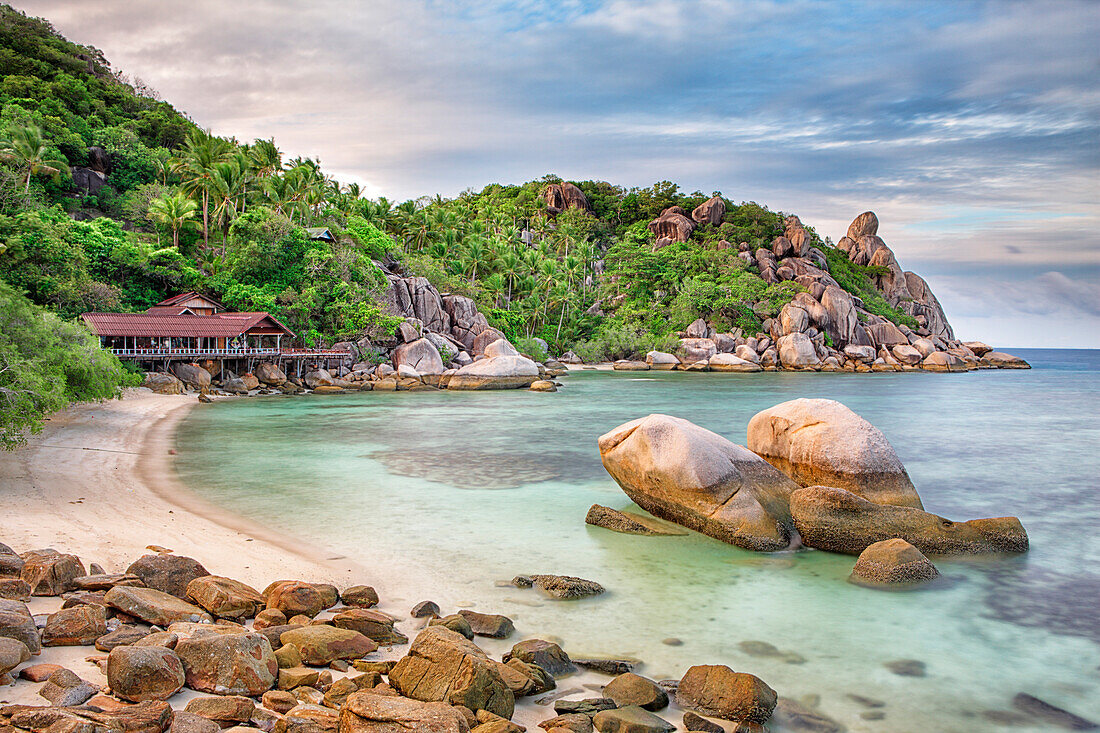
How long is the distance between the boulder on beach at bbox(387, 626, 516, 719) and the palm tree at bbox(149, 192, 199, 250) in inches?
1522

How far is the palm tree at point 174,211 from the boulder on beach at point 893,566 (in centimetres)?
3866

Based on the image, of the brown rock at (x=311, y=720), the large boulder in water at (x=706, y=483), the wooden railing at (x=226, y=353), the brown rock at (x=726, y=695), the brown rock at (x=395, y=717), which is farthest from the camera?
the wooden railing at (x=226, y=353)

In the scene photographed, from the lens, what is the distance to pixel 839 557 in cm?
823

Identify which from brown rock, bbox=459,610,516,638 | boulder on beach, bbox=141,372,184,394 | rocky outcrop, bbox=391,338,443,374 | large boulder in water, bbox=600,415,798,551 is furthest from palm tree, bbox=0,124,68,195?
brown rock, bbox=459,610,516,638

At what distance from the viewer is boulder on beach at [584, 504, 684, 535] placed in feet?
30.0

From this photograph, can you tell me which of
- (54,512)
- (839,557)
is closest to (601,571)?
(839,557)

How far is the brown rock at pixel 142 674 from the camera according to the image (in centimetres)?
403

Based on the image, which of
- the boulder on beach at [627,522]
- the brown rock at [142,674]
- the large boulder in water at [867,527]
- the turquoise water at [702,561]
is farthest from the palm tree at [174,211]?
the brown rock at [142,674]

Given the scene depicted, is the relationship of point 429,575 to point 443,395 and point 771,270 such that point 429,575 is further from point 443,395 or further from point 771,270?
point 771,270

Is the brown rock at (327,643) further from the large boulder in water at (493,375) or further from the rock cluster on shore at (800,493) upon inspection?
the large boulder in water at (493,375)

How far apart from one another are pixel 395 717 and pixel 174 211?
40120 millimetres

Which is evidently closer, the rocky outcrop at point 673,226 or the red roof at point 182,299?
the red roof at point 182,299

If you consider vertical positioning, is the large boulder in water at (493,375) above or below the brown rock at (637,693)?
A: above

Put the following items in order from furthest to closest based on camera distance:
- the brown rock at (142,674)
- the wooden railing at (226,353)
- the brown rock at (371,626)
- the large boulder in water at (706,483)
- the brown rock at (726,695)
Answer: the wooden railing at (226,353), the large boulder in water at (706,483), the brown rock at (371,626), the brown rock at (726,695), the brown rock at (142,674)
